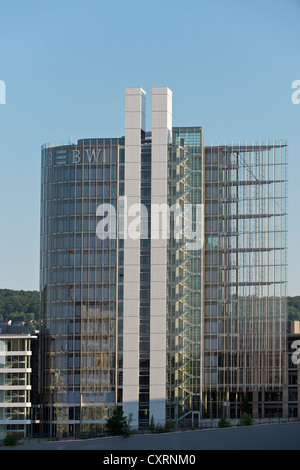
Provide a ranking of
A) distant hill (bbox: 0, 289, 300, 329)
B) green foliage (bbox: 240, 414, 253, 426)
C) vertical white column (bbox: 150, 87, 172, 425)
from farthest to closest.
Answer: distant hill (bbox: 0, 289, 300, 329), vertical white column (bbox: 150, 87, 172, 425), green foliage (bbox: 240, 414, 253, 426)

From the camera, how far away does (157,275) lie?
356 feet

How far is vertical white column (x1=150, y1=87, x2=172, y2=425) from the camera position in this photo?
107188 mm

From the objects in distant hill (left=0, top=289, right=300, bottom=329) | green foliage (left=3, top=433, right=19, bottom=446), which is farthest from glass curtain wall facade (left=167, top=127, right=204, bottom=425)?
distant hill (left=0, top=289, right=300, bottom=329)

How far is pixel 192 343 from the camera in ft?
357

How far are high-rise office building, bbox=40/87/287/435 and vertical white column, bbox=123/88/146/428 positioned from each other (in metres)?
0.10

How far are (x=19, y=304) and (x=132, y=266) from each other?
4889cm

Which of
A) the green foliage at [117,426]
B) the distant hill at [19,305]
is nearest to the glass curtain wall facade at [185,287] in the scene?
the green foliage at [117,426]

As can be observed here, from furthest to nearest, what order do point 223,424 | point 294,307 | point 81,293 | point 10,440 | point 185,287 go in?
1. point 294,307
2. point 81,293
3. point 185,287
4. point 223,424
5. point 10,440

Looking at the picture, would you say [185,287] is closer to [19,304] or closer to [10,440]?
[10,440]

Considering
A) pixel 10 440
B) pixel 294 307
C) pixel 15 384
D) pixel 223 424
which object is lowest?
pixel 10 440

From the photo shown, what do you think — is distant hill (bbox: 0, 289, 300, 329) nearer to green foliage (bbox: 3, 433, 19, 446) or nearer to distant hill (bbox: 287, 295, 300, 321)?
distant hill (bbox: 287, 295, 300, 321)

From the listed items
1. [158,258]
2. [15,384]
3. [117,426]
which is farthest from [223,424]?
[15,384]

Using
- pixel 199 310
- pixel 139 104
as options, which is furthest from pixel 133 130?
pixel 199 310
